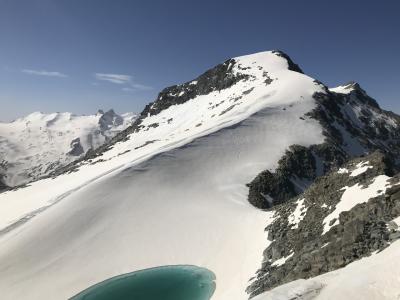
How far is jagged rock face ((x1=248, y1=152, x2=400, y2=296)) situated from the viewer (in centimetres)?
3030

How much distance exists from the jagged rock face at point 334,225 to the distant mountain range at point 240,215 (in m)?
0.16

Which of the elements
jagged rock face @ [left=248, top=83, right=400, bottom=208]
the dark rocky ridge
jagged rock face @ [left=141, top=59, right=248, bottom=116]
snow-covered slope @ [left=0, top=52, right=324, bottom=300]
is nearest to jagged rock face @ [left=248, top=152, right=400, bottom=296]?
snow-covered slope @ [left=0, top=52, right=324, bottom=300]

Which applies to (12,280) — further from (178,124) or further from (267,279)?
(178,124)

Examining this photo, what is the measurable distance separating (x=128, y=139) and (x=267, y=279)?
345 feet

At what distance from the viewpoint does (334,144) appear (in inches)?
3629

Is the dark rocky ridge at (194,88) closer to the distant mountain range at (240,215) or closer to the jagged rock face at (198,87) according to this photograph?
the jagged rock face at (198,87)

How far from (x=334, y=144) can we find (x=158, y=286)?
6271 centimetres

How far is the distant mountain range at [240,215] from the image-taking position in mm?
31109

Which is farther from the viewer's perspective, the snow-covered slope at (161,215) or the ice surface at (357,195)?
the snow-covered slope at (161,215)

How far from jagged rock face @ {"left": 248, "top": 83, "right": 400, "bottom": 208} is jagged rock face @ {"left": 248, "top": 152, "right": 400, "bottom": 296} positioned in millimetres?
19503

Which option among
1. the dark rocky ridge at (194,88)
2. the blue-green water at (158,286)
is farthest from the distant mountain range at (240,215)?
the dark rocky ridge at (194,88)

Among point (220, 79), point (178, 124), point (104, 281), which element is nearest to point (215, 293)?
point (104, 281)

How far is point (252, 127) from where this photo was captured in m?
93.6

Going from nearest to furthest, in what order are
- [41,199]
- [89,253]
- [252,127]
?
[89,253], [41,199], [252,127]
